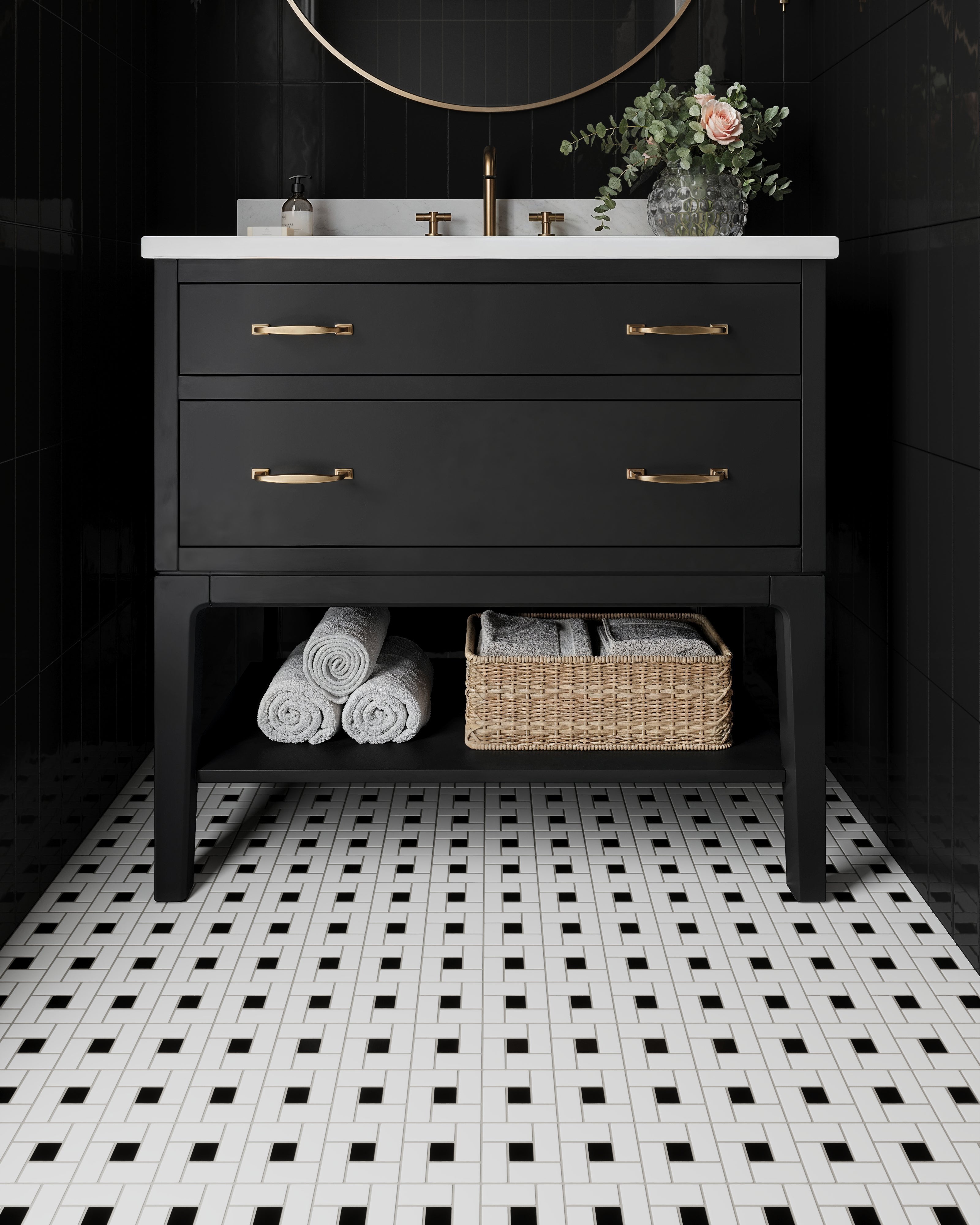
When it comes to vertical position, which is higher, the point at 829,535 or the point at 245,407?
the point at 245,407

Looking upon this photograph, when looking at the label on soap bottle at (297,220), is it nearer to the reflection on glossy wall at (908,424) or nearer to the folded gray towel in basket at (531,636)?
the folded gray towel in basket at (531,636)

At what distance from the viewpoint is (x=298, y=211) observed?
240 centimetres

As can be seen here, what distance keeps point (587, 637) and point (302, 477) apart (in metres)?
0.62

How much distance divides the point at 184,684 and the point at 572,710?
2.08 feet

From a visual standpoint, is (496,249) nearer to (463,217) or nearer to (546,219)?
(546,219)

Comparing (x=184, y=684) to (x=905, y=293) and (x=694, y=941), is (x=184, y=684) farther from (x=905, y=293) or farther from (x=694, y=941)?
(x=905, y=293)

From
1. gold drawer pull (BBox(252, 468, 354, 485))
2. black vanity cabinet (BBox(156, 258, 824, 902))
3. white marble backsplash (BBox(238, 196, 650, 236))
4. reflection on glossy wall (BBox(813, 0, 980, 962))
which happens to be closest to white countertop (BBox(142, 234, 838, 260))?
black vanity cabinet (BBox(156, 258, 824, 902))

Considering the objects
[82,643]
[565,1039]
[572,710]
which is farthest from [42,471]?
[565,1039]

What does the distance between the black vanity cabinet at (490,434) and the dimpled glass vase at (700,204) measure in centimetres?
25

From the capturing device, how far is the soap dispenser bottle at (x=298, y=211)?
2391mm

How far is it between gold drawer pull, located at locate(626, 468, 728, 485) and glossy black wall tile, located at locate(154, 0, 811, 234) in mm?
885

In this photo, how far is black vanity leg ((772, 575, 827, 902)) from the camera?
1930 millimetres

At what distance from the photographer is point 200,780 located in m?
2.04

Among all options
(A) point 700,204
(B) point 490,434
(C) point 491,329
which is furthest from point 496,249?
(A) point 700,204
